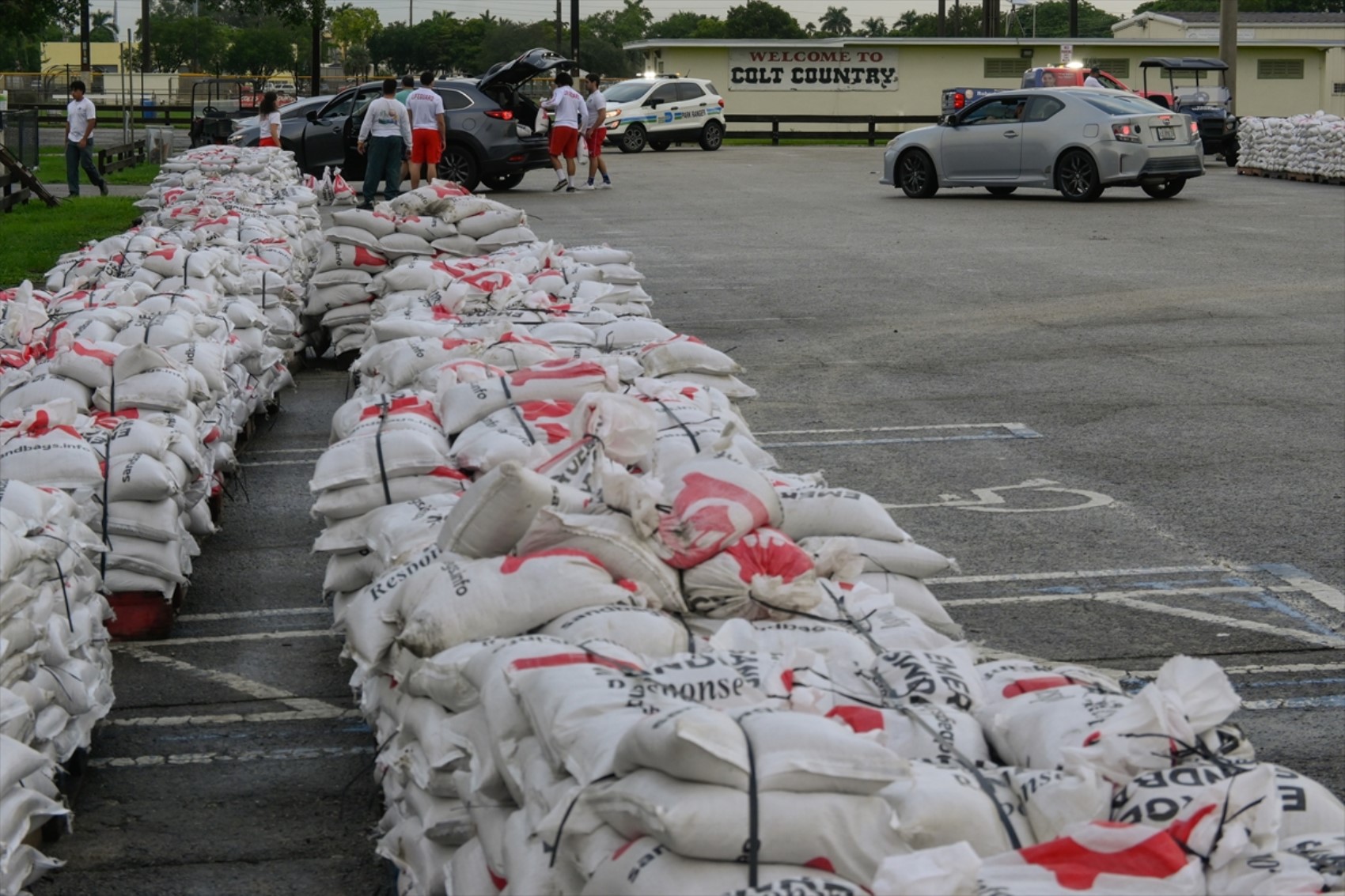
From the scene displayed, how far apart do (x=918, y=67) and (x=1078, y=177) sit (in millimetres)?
32812

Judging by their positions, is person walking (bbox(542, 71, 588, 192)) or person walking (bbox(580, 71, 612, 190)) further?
person walking (bbox(580, 71, 612, 190))

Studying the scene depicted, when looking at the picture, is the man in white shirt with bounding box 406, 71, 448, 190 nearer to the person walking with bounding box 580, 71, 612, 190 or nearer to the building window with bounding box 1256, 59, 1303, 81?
the person walking with bounding box 580, 71, 612, 190

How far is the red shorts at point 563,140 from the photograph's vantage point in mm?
26806

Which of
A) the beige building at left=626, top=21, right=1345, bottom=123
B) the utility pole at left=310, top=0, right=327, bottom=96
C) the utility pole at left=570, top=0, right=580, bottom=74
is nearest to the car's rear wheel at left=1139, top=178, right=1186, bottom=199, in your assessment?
the utility pole at left=310, top=0, right=327, bottom=96

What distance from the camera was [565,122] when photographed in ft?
87.1

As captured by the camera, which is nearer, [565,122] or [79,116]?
[79,116]

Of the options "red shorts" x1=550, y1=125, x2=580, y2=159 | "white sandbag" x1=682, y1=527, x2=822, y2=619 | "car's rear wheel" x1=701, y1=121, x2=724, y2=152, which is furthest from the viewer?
"car's rear wheel" x1=701, y1=121, x2=724, y2=152

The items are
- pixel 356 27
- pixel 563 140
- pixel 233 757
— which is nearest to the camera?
pixel 233 757

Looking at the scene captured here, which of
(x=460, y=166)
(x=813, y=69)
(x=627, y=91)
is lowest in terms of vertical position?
(x=460, y=166)

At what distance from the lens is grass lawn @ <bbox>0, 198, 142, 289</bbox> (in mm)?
16719

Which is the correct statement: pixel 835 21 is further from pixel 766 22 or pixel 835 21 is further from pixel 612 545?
pixel 612 545

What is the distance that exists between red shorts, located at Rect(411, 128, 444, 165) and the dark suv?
1.88m

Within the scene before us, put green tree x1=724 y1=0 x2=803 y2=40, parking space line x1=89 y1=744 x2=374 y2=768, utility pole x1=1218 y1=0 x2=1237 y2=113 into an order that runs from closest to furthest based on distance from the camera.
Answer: parking space line x1=89 y1=744 x2=374 y2=768
utility pole x1=1218 y1=0 x2=1237 y2=113
green tree x1=724 y1=0 x2=803 y2=40

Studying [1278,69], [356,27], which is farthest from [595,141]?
[356,27]
